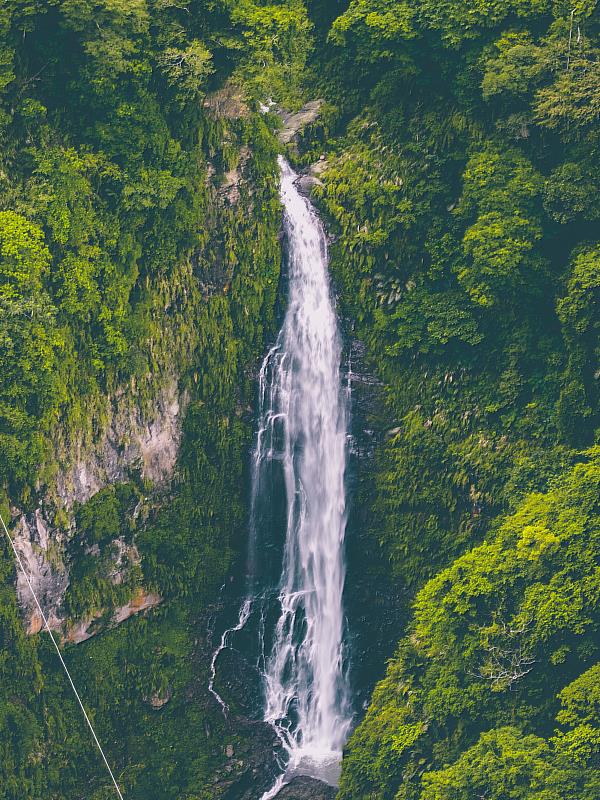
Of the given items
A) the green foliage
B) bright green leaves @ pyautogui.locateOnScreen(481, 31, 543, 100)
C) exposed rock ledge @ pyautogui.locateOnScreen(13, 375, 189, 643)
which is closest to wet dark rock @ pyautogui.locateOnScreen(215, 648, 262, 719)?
exposed rock ledge @ pyautogui.locateOnScreen(13, 375, 189, 643)

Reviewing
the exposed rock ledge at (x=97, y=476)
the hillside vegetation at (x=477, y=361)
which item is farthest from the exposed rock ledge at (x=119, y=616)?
the hillside vegetation at (x=477, y=361)

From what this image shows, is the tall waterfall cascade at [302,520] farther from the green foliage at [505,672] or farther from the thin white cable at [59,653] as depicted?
the thin white cable at [59,653]

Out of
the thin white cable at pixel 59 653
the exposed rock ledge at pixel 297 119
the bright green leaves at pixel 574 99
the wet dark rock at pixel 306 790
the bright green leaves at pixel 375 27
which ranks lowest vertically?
the wet dark rock at pixel 306 790

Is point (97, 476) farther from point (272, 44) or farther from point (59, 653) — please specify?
point (272, 44)

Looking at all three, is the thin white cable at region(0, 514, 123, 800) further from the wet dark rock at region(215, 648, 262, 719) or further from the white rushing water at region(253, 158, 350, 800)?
the white rushing water at region(253, 158, 350, 800)

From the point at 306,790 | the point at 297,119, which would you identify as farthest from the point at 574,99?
the point at 306,790

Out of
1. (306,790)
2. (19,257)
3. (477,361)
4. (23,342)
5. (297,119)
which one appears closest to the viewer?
(19,257)
